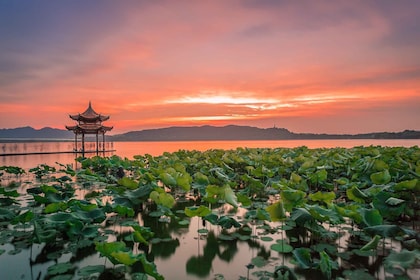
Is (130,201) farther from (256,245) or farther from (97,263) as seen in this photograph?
(256,245)

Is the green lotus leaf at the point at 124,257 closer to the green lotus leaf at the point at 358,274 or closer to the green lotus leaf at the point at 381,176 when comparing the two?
the green lotus leaf at the point at 358,274

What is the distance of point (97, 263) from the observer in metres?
3.01

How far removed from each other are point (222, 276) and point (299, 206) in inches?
48.3

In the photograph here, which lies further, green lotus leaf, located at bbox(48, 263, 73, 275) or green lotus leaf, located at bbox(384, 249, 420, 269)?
green lotus leaf, located at bbox(48, 263, 73, 275)

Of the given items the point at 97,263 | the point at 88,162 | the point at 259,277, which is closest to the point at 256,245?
the point at 259,277

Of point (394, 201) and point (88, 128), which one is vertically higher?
point (88, 128)

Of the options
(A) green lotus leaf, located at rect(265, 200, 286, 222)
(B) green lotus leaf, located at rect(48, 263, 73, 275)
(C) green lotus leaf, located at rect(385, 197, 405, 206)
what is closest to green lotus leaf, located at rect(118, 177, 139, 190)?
(B) green lotus leaf, located at rect(48, 263, 73, 275)

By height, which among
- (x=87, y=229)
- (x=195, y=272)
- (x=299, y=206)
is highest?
(x=299, y=206)

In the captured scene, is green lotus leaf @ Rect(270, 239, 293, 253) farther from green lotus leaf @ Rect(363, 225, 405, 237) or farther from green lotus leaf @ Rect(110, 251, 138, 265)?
green lotus leaf @ Rect(110, 251, 138, 265)

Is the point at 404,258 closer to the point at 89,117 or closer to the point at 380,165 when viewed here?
the point at 380,165

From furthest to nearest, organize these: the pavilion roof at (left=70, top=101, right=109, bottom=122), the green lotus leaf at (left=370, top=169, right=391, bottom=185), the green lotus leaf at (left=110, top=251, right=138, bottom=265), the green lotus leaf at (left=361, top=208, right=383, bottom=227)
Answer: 1. the pavilion roof at (left=70, top=101, right=109, bottom=122)
2. the green lotus leaf at (left=370, top=169, right=391, bottom=185)
3. the green lotus leaf at (left=361, top=208, right=383, bottom=227)
4. the green lotus leaf at (left=110, top=251, right=138, bottom=265)

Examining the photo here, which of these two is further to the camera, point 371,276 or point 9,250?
point 9,250

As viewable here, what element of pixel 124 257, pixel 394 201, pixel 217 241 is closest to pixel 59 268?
pixel 124 257

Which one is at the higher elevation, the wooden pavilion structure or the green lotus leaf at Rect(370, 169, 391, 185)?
the wooden pavilion structure
